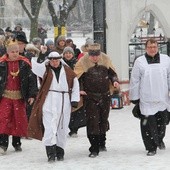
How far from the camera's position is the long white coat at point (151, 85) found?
8.52m

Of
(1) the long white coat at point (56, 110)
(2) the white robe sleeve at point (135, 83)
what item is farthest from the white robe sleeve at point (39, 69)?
(2) the white robe sleeve at point (135, 83)

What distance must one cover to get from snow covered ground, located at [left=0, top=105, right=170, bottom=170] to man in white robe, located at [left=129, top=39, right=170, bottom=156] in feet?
1.16

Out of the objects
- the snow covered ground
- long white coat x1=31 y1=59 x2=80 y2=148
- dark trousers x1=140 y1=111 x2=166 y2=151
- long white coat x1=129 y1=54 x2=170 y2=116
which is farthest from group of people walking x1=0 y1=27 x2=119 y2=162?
dark trousers x1=140 y1=111 x2=166 y2=151

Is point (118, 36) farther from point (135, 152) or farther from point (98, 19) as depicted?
point (135, 152)

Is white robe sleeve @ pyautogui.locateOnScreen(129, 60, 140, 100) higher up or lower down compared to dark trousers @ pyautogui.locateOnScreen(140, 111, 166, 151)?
higher up

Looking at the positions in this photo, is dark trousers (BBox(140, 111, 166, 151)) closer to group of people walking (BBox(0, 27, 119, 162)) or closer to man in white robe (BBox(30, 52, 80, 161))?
group of people walking (BBox(0, 27, 119, 162))

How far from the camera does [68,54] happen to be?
10477 millimetres

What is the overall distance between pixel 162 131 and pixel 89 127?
1.13m

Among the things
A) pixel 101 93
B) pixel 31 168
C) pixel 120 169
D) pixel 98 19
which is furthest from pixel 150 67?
pixel 98 19

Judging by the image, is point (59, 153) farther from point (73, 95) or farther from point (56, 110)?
point (73, 95)

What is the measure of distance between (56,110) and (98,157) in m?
1.01

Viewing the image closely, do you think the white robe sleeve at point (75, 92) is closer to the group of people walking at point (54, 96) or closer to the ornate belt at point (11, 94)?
the group of people walking at point (54, 96)

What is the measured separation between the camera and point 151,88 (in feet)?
28.0

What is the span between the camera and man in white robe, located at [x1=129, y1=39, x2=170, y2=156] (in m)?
8.52
